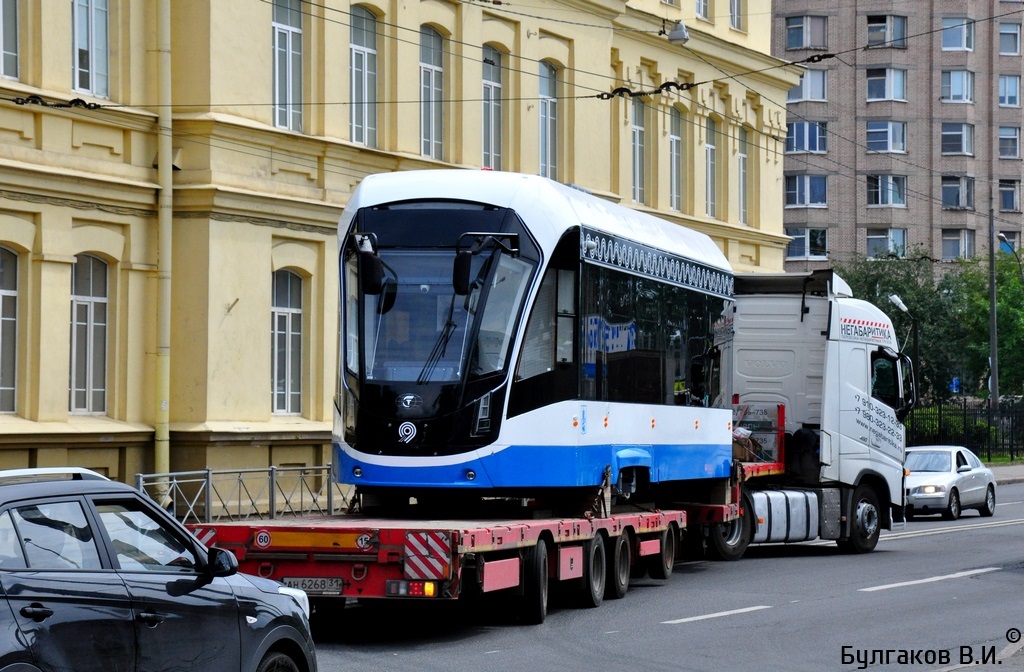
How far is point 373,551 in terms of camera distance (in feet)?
41.3

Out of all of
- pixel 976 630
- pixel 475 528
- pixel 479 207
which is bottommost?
pixel 976 630

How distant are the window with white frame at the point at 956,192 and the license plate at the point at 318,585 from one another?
222 ft

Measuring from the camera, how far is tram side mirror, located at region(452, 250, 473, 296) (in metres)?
13.7

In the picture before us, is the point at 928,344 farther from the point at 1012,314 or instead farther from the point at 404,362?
the point at 404,362

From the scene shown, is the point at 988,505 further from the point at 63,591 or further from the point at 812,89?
the point at 812,89

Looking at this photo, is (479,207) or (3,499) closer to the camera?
(3,499)

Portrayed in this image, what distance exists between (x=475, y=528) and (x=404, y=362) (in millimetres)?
1745

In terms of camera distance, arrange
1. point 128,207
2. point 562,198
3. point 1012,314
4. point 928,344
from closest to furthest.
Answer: point 562,198
point 128,207
point 1012,314
point 928,344

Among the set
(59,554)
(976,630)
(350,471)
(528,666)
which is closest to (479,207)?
(350,471)

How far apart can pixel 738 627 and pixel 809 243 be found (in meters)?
62.9

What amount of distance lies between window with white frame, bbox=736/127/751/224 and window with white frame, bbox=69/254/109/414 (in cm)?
1989

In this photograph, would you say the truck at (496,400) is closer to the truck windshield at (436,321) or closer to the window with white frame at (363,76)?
the truck windshield at (436,321)

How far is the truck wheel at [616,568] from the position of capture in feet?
52.8

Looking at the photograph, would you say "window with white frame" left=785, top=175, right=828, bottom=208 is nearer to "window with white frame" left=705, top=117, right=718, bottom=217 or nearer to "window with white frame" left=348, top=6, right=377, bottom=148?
"window with white frame" left=705, top=117, right=718, bottom=217
